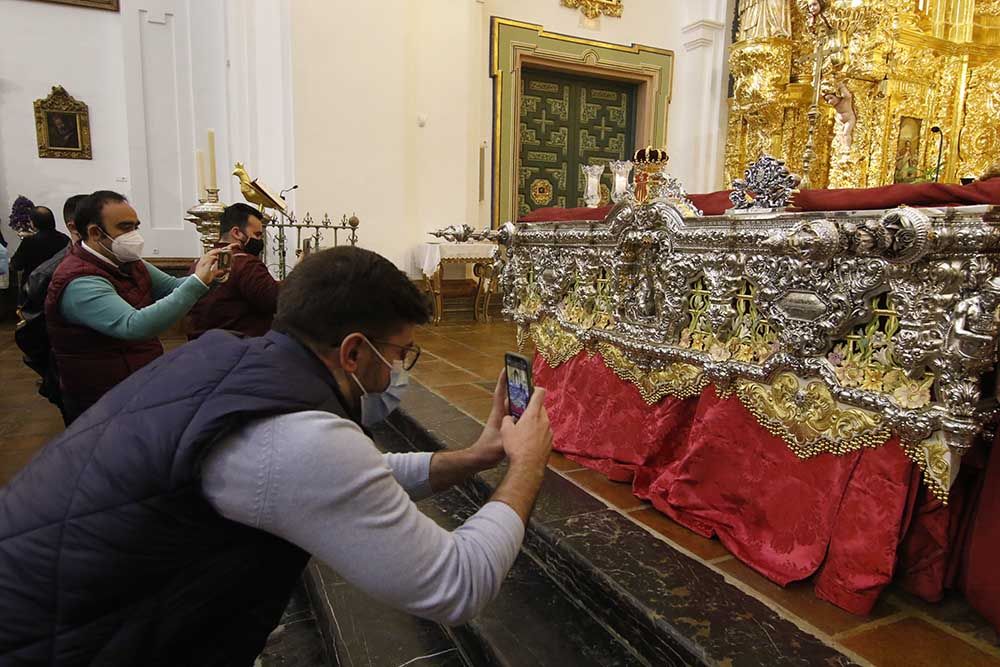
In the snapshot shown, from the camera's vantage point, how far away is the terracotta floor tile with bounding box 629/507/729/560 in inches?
68.0

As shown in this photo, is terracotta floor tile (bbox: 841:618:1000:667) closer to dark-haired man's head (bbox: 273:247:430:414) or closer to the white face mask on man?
dark-haired man's head (bbox: 273:247:430:414)

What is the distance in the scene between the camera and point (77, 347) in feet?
7.10

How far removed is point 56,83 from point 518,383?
843 cm

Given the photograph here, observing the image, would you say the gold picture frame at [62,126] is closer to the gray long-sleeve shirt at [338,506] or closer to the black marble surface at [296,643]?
the black marble surface at [296,643]

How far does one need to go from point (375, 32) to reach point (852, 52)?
3688 millimetres

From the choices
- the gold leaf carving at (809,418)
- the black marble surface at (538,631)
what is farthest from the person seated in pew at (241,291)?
the gold leaf carving at (809,418)

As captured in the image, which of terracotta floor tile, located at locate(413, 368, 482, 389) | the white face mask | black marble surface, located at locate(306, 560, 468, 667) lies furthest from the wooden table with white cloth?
black marble surface, located at locate(306, 560, 468, 667)

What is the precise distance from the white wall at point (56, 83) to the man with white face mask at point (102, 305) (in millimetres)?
6385

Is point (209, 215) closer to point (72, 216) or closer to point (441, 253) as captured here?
point (72, 216)

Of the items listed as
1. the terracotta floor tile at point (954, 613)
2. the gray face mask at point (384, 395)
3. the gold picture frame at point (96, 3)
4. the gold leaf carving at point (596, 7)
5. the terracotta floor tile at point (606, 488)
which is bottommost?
the terracotta floor tile at point (606, 488)

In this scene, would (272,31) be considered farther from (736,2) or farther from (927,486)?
(927,486)

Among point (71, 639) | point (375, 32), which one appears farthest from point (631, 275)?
point (375, 32)

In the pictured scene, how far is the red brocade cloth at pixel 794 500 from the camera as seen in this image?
4.67 ft

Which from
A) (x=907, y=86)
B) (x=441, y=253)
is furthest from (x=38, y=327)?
(x=907, y=86)
